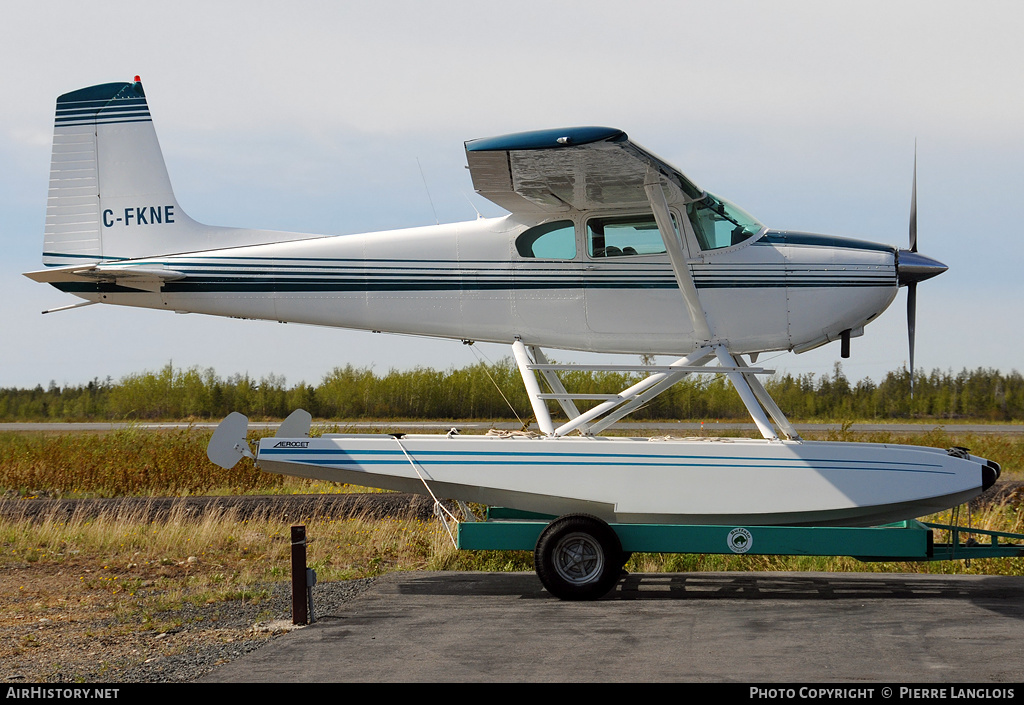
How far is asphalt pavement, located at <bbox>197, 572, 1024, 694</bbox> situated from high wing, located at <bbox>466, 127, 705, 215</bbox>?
11.9 feet

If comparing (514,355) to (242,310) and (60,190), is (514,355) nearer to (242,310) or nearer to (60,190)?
(242,310)

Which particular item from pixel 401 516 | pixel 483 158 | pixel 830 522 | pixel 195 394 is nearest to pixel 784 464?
pixel 830 522

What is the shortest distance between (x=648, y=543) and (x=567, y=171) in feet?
10.6

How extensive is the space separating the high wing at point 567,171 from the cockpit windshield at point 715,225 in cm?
24

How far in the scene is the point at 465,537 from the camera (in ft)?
24.6

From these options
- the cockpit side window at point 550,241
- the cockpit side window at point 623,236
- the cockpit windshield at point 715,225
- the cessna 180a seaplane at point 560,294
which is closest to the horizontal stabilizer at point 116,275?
the cessna 180a seaplane at point 560,294

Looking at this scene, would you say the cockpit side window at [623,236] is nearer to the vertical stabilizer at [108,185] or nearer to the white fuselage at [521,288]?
the white fuselage at [521,288]

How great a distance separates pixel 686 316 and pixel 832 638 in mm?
3268

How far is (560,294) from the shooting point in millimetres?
8422

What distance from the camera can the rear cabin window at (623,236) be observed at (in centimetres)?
827

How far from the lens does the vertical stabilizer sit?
9.31m

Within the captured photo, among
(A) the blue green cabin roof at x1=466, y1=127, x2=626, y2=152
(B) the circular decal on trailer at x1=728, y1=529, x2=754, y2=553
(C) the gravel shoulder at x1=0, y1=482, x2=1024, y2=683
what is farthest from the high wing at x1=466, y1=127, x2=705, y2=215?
(C) the gravel shoulder at x1=0, y1=482, x2=1024, y2=683

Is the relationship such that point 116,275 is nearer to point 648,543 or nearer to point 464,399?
point 648,543

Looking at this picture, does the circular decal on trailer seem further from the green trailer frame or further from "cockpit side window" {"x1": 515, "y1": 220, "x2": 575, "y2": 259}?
"cockpit side window" {"x1": 515, "y1": 220, "x2": 575, "y2": 259}
